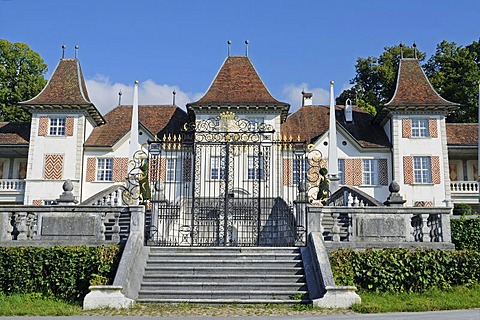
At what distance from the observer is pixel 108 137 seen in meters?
35.5

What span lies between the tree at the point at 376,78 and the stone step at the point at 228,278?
34812 mm

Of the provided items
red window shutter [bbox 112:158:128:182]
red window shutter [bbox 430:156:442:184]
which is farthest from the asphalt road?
red window shutter [bbox 430:156:442:184]

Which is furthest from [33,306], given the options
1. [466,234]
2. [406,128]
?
[406,128]

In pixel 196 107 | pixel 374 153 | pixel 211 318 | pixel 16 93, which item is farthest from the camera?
pixel 16 93

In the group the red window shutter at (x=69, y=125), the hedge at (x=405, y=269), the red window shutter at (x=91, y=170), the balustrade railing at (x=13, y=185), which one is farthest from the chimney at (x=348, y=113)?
the hedge at (x=405, y=269)

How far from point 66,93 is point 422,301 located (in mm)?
28980

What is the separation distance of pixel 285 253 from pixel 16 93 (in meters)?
35.0

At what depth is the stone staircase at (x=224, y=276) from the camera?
1130cm

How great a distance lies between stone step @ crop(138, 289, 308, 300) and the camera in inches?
444

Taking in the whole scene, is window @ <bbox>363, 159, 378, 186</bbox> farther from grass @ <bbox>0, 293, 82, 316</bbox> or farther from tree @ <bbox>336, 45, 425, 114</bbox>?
grass @ <bbox>0, 293, 82, 316</bbox>

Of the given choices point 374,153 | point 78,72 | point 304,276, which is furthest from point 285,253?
point 78,72

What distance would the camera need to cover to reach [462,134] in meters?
36.5

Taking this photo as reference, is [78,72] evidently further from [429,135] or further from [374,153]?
[429,135]

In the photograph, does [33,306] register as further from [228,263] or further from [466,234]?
[466,234]
